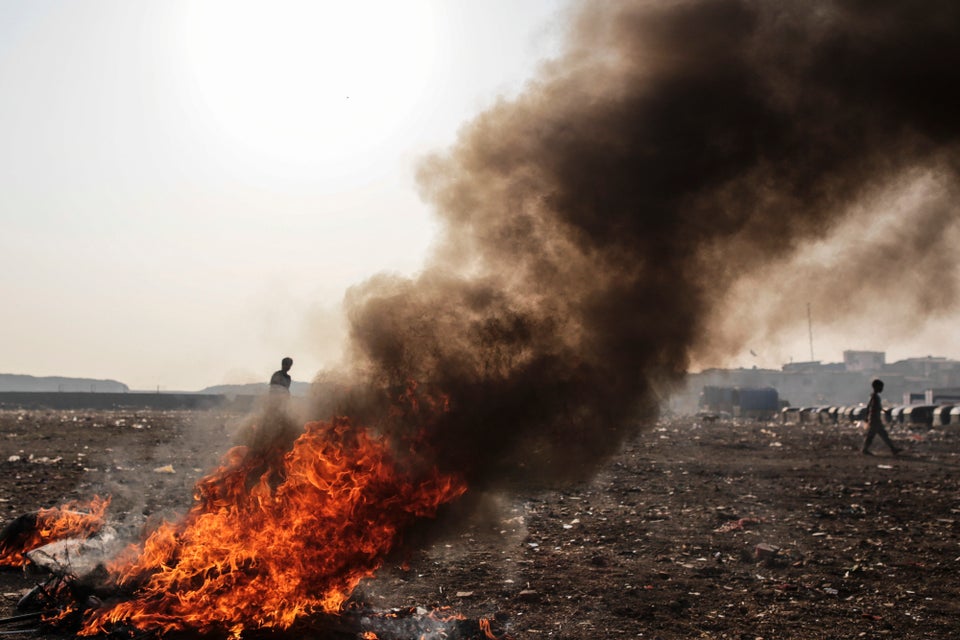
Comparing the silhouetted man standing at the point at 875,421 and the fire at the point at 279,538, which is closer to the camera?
the fire at the point at 279,538

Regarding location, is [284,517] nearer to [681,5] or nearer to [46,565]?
[46,565]

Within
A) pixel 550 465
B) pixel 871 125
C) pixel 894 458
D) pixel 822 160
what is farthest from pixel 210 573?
pixel 894 458

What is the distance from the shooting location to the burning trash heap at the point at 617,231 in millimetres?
6105

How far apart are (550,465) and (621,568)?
1.59 meters

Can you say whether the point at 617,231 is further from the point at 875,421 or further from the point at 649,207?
the point at 875,421

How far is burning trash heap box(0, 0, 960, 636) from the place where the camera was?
20.0 feet

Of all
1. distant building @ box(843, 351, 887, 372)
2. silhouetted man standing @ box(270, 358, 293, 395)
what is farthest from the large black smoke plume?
distant building @ box(843, 351, 887, 372)

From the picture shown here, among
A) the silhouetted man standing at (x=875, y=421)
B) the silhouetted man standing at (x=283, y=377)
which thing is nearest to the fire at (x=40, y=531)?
the silhouetted man standing at (x=283, y=377)

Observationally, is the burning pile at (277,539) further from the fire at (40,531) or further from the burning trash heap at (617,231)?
the fire at (40,531)

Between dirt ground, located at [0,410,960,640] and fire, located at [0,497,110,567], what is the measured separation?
0.40 m

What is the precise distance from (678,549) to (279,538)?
473 cm

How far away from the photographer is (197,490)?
245 inches

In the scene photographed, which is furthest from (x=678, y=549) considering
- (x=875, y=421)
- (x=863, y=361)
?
(x=863, y=361)

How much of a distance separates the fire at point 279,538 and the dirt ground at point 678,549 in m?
0.62
